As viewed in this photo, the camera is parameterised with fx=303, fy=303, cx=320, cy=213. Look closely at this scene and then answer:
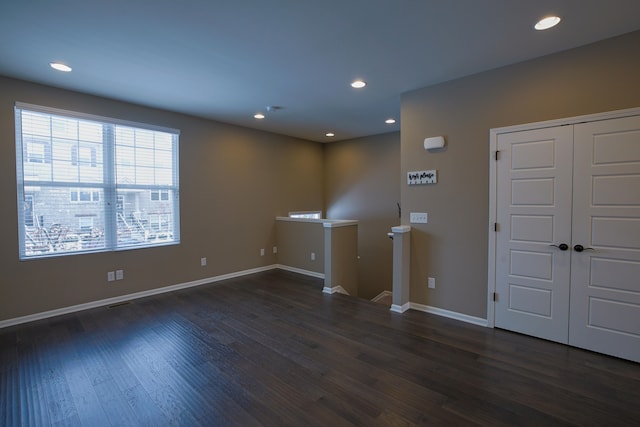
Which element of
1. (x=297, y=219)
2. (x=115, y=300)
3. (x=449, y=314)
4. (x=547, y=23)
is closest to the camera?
(x=547, y=23)

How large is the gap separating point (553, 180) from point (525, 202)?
302 mm

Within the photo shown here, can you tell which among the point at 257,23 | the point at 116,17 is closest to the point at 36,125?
the point at 116,17

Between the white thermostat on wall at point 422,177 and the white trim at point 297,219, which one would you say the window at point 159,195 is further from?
the white thermostat on wall at point 422,177

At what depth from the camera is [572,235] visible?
2803mm

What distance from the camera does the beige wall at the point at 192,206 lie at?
133 inches

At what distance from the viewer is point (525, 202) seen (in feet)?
9.94

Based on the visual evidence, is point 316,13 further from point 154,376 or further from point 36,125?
point 36,125

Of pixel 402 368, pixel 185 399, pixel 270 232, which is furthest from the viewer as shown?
pixel 270 232

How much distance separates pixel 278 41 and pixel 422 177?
220cm

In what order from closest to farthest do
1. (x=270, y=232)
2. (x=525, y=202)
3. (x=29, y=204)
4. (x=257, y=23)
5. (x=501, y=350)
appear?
(x=257, y=23), (x=501, y=350), (x=525, y=202), (x=29, y=204), (x=270, y=232)

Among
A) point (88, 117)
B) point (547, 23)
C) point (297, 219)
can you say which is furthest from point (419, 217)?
point (88, 117)

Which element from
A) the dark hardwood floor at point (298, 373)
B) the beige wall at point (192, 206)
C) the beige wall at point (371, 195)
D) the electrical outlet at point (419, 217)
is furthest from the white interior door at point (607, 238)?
the beige wall at point (192, 206)

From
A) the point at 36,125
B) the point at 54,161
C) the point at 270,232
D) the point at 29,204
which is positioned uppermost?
the point at 36,125

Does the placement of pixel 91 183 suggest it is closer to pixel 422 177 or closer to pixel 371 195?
pixel 422 177
